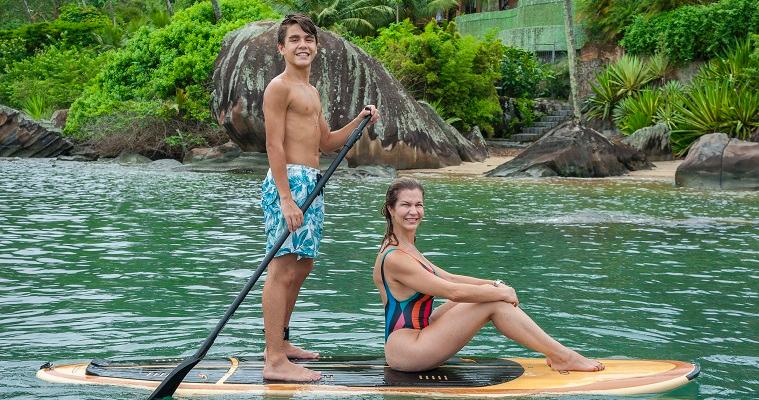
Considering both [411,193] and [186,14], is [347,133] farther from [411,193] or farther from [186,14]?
[186,14]

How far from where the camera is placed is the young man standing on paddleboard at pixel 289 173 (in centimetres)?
512

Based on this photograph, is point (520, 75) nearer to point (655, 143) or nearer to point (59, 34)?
point (655, 143)

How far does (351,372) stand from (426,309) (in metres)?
0.48

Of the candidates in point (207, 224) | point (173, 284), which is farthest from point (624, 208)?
point (173, 284)

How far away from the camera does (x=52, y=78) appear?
37.6 m

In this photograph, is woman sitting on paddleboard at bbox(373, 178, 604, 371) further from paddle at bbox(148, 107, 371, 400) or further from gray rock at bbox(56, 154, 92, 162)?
gray rock at bbox(56, 154, 92, 162)

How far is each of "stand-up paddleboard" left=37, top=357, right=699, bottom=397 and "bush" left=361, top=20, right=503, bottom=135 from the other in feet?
71.9

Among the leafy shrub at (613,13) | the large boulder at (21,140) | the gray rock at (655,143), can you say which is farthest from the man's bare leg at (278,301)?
the leafy shrub at (613,13)

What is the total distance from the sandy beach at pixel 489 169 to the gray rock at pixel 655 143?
0.33 metres

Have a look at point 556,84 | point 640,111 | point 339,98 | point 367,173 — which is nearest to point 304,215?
point 367,173

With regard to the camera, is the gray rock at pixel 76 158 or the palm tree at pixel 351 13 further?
the palm tree at pixel 351 13

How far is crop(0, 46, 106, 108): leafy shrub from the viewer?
1451 inches

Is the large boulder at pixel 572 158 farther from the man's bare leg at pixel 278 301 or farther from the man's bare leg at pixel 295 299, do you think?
the man's bare leg at pixel 278 301

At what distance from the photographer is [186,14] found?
89.5 feet
